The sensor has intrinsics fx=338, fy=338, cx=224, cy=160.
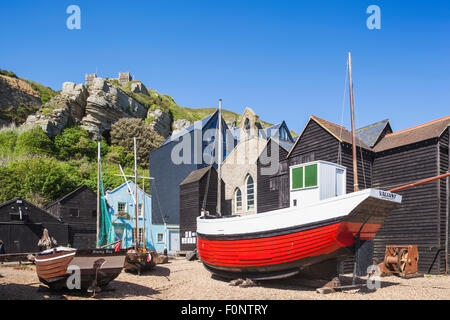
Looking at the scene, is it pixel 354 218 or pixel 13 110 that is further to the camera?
pixel 13 110

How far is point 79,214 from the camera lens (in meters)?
29.5

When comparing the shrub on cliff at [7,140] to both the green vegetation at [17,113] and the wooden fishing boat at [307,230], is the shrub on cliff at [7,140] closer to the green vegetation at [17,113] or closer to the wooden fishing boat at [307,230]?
the green vegetation at [17,113]

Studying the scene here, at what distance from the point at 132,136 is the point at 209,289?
44.0m

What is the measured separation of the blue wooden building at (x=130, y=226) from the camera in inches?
1273

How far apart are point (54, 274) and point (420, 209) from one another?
52.1 feet

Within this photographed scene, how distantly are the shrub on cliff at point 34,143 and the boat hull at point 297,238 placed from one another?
120ft

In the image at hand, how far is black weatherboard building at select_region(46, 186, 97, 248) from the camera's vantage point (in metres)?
28.5

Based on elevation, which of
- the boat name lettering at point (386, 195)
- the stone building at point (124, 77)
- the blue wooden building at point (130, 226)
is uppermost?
the stone building at point (124, 77)

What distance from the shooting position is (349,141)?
58.1 feet

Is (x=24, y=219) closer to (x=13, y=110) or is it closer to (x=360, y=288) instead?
(x=360, y=288)

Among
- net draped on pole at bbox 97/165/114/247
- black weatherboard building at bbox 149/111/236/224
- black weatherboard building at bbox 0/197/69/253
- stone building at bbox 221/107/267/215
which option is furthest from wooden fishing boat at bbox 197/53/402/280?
black weatherboard building at bbox 149/111/236/224

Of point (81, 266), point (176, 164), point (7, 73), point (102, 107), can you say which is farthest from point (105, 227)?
point (7, 73)

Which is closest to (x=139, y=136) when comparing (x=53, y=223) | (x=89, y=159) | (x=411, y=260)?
(x=89, y=159)

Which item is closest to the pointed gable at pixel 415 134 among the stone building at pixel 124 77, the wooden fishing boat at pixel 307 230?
the wooden fishing boat at pixel 307 230
